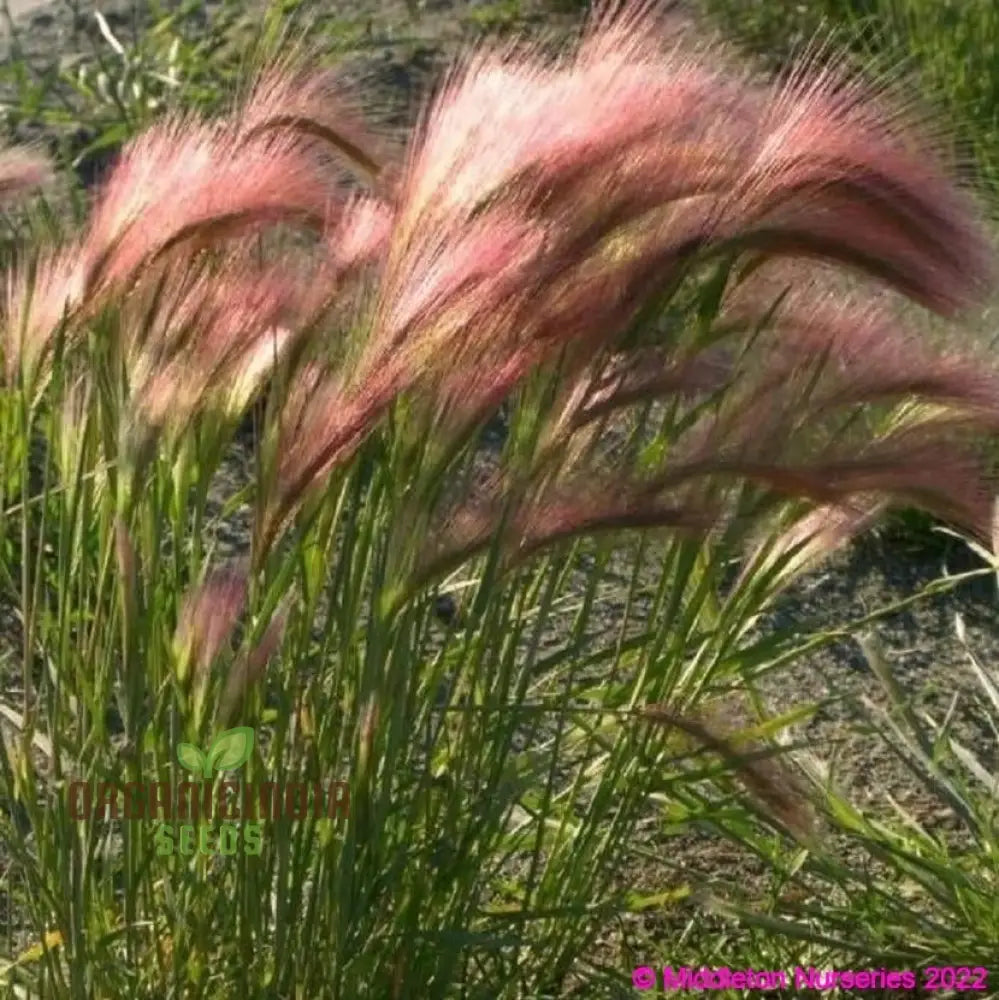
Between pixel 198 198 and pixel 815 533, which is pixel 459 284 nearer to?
pixel 198 198

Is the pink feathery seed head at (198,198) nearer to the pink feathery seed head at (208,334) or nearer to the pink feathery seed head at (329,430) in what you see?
the pink feathery seed head at (208,334)

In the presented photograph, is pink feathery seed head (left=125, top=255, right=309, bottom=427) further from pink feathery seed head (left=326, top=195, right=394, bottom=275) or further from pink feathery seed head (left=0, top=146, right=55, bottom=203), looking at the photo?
pink feathery seed head (left=0, top=146, right=55, bottom=203)

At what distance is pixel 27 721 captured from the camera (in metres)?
1.93

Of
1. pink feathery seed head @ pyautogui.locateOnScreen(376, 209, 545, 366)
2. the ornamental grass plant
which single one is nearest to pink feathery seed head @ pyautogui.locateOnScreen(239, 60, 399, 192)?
the ornamental grass plant

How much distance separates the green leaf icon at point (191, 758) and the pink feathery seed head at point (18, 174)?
21.8 inches

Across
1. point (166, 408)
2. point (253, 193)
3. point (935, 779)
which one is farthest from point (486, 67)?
point (935, 779)

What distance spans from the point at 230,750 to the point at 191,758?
0.13 feet

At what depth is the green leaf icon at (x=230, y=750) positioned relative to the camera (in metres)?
1.87

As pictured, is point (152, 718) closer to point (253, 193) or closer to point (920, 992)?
point (253, 193)

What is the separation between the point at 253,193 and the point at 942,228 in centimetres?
56

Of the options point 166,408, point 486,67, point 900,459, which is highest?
point 486,67

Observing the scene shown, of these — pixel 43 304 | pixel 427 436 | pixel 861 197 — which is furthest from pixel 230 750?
pixel 861 197

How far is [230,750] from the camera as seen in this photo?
1.88 metres

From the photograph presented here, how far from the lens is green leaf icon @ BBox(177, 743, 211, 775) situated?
189cm
